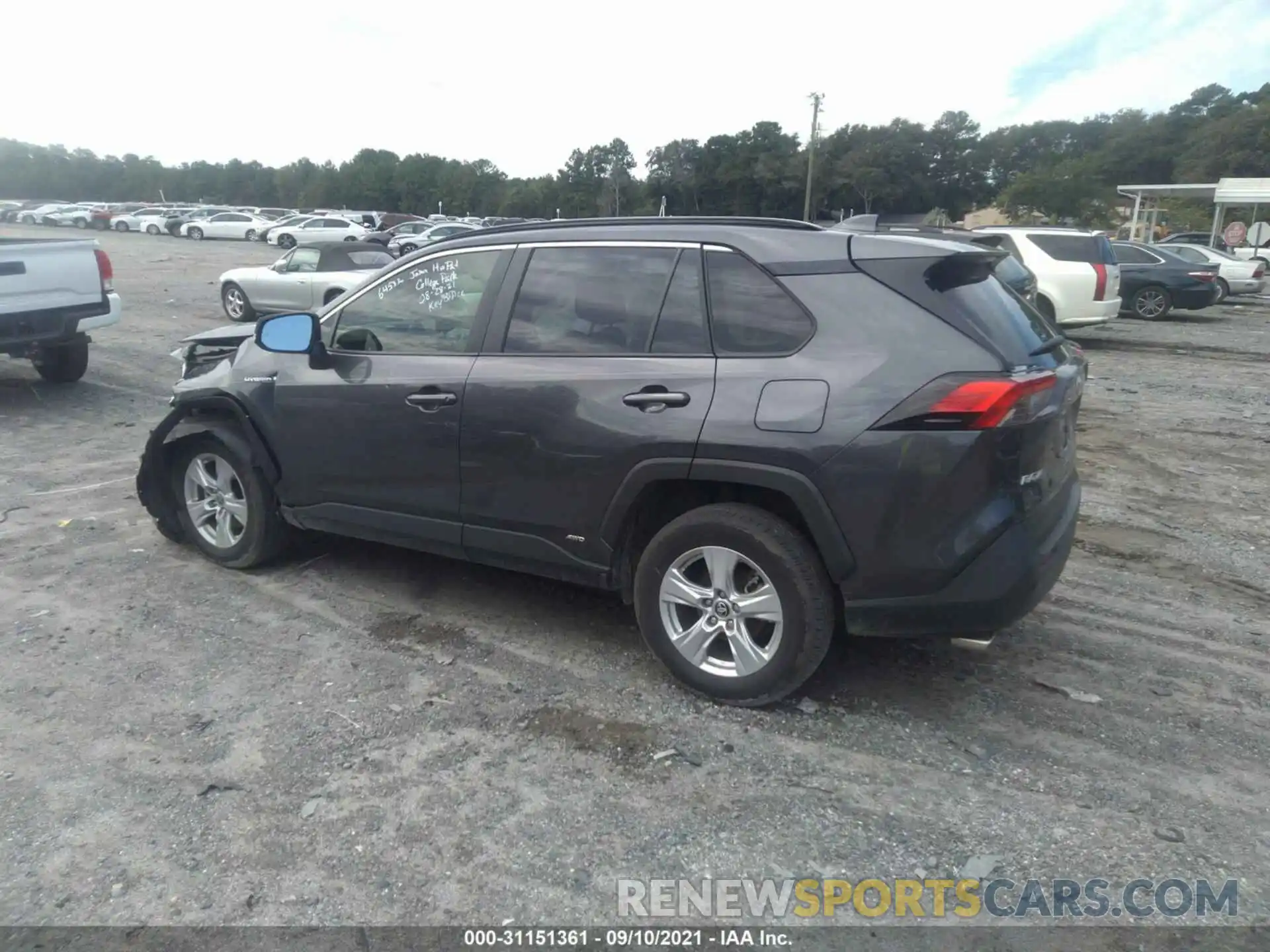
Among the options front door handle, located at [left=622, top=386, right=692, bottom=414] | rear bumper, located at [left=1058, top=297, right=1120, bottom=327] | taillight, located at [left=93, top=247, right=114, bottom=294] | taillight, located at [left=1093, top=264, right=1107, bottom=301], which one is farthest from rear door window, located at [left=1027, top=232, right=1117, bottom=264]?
front door handle, located at [left=622, top=386, right=692, bottom=414]

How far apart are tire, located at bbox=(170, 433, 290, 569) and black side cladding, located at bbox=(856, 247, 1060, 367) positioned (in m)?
3.26

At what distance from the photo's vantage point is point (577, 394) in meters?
3.83

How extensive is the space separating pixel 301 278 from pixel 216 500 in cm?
1062

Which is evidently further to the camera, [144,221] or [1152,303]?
[144,221]

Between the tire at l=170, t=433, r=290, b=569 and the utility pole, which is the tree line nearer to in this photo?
the utility pole

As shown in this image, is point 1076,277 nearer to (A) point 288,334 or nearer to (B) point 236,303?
(A) point 288,334

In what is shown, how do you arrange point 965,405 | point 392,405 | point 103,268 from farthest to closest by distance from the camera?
point 103,268, point 392,405, point 965,405

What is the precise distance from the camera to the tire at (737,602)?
348 cm

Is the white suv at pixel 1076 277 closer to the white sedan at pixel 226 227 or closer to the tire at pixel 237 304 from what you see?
the tire at pixel 237 304

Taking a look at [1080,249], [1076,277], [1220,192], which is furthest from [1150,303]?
[1220,192]

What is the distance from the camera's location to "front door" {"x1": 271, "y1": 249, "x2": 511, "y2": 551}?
4238 millimetres

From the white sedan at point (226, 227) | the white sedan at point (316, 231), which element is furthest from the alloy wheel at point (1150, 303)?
the white sedan at point (226, 227)

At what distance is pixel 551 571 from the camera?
4.11 metres

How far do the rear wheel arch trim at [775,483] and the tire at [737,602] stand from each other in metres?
0.10
